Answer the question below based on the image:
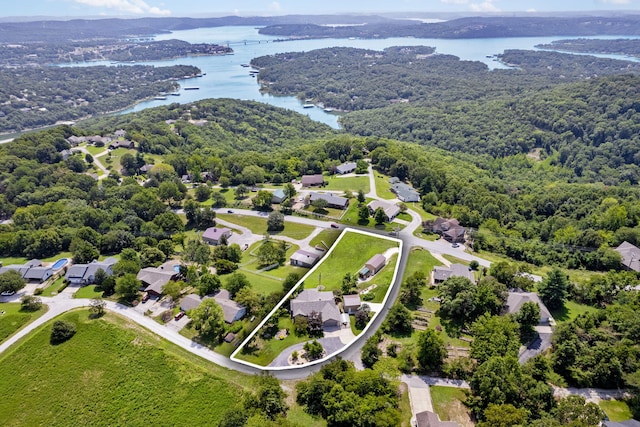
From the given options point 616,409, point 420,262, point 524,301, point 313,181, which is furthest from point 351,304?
point 313,181

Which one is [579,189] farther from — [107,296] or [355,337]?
[107,296]

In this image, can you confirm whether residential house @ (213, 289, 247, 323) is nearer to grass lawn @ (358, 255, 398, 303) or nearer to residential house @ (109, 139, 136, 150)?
grass lawn @ (358, 255, 398, 303)

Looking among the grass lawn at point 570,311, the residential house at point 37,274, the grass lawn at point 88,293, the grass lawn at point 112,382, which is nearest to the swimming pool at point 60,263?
the residential house at point 37,274

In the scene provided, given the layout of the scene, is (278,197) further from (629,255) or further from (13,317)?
(629,255)

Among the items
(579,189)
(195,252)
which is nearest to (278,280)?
(195,252)

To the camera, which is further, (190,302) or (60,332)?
(190,302)

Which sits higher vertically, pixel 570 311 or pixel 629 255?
pixel 629 255

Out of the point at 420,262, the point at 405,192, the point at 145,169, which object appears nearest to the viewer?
the point at 420,262
